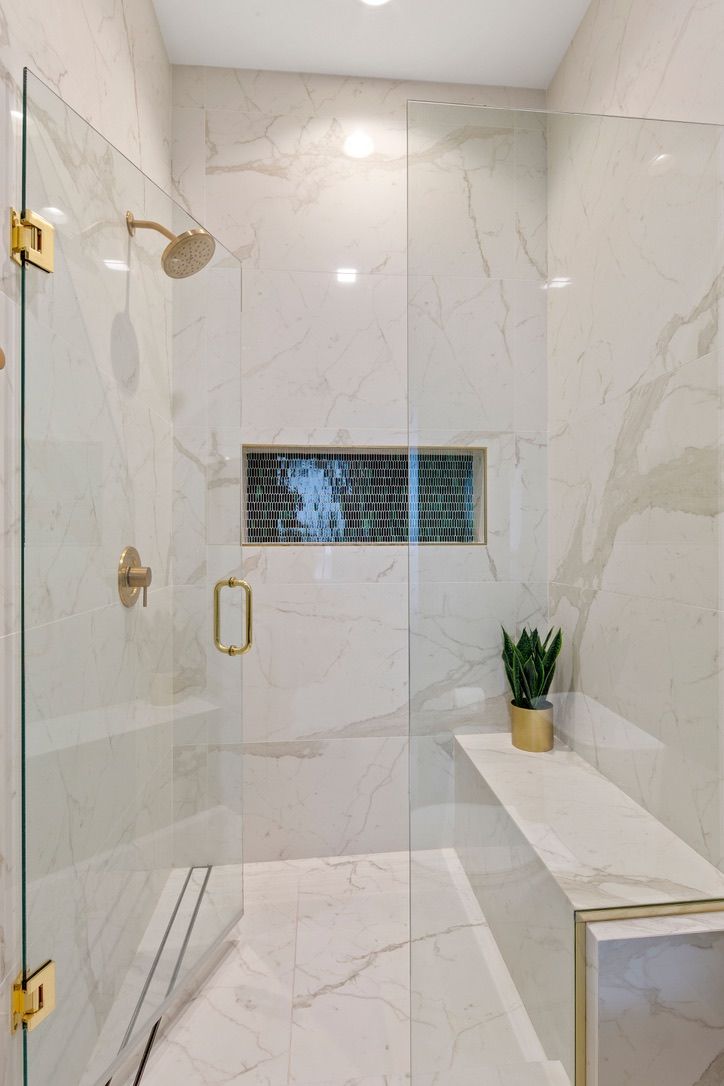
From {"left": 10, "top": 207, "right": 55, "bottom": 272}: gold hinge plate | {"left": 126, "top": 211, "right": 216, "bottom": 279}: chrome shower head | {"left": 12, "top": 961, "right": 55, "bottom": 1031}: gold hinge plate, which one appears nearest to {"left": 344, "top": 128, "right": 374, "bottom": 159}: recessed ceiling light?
{"left": 126, "top": 211, "right": 216, "bottom": 279}: chrome shower head

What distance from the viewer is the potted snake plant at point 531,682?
120 centimetres

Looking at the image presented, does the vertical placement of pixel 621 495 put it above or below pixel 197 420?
below

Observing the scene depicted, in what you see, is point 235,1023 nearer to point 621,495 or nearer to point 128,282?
point 621,495

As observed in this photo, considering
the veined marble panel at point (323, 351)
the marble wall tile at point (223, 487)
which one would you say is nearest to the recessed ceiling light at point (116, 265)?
the marble wall tile at point (223, 487)

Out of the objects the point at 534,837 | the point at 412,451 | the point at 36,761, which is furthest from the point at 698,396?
the point at 36,761

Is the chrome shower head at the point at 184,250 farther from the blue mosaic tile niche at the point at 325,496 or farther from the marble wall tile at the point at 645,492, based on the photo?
the marble wall tile at the point at 645,492

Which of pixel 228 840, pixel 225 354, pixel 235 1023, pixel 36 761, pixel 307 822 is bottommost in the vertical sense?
pixel 235 1023

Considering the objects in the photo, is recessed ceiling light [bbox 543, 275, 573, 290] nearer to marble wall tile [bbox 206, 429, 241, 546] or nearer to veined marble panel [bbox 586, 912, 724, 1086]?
marble wall tile [bbox 206, 429, 241, 546]

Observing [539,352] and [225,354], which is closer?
[539,352]

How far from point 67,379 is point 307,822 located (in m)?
1.74

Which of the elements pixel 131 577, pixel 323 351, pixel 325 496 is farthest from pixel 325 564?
pixel 131 577

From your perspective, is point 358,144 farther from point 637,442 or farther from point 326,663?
point 326,663

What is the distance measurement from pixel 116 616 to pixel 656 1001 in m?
1.21

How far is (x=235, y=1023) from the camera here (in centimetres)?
149
